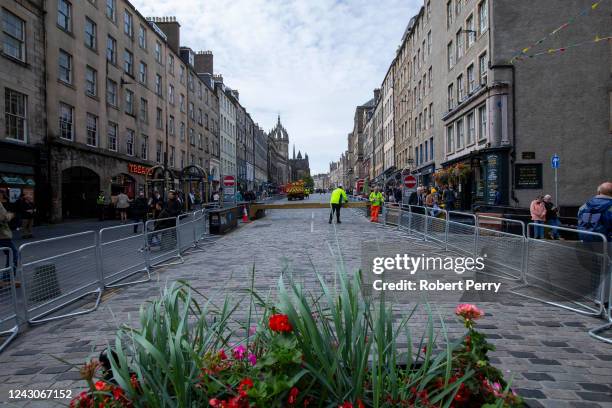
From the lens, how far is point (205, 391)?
1.95 meters

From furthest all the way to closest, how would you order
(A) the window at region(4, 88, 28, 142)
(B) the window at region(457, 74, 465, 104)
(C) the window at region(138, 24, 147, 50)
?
(C) the window at region(138, 24, 147, 50) < (B) the window at region(457, 74, 465, 104) < (A) the window at region(4, 88, 28, 142)

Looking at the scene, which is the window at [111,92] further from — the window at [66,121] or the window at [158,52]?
the window at [158,52]

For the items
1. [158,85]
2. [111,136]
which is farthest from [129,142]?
[158,85]

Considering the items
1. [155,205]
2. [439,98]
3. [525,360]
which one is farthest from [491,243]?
[439,98]

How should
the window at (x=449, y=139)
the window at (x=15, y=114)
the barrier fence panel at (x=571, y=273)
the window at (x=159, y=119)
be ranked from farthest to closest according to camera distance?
the window at (x=159, y=119) → the window at (x=449, y=139) → the window at (x=15, y=114) → the barrier fence panel at (x=571, y=273)

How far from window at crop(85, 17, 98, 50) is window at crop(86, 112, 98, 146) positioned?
4.30 m

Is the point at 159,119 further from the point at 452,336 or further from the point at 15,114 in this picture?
the point at 452,336

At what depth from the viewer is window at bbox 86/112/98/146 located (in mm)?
26031

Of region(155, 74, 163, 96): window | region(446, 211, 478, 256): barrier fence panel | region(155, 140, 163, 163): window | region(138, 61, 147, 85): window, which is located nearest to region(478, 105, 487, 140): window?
region(446, 211, 478, 256): barrier fence panel

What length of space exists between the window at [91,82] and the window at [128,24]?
19.6ft

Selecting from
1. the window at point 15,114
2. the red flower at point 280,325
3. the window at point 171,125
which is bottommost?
the red flower at point 280,325

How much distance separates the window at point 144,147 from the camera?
3369cm

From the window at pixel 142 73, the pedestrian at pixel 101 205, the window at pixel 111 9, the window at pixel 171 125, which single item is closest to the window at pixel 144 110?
the window at pixel 142 73

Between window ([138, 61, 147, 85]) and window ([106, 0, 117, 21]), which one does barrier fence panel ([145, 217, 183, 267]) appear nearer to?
window ([106, 0, 117, 21])
